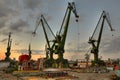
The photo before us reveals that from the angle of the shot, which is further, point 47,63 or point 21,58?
point 47,63

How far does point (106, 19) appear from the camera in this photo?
93562 mm

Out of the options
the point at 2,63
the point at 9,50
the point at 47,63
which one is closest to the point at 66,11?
the point at 47,63

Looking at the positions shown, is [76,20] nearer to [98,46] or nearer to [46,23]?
[98,46]

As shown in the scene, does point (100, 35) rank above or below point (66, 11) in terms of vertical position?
below

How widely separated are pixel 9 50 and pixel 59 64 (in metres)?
41.2

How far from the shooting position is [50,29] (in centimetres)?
9825

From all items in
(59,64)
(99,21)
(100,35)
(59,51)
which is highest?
(99,21)

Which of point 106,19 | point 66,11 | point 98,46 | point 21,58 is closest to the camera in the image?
point 21,58

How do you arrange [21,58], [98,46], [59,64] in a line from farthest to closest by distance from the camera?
1. [98,46]
2. [59,64]
3. [21,58]

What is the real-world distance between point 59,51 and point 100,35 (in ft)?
88.3

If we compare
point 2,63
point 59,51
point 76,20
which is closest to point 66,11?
point 76,20

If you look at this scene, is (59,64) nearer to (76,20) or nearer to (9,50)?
(76,20)

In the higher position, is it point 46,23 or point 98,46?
point 46,23

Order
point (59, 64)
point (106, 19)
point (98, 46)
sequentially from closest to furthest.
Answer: point (59, 64) < point (98, 46) < point (106, 19)
